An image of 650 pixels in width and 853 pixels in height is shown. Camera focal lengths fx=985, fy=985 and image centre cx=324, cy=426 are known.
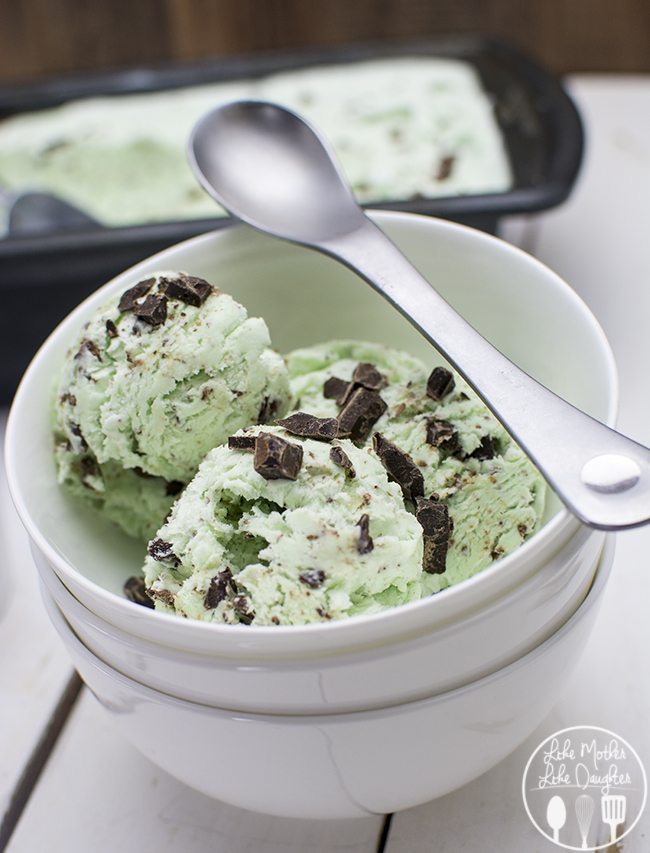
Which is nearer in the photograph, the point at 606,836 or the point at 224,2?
the point at 606,836

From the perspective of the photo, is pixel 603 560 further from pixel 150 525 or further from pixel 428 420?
pixel 150 525

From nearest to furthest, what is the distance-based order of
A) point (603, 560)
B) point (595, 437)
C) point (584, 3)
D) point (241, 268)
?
point (595, 437) → point (603, 560) → point (241, 268) → point (584, 3)

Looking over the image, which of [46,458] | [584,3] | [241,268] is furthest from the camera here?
[584,3]

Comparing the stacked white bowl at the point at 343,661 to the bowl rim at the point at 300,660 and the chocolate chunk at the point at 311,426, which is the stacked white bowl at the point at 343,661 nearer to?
the bowl rim at the point at 300,660

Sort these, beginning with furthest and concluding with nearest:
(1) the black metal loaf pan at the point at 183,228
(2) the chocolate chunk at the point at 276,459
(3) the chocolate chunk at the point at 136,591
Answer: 1. (1) the black metal loaf pan at the point at 183,228
2. (3) the chocolate chunk at the point at 136,591
3. (2) the chocolate chunk at the point at 276,459

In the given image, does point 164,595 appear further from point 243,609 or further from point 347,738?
point 347,738

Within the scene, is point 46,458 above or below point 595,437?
below

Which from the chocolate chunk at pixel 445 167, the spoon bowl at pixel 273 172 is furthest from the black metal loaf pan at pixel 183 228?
the spoon bowl at pixel 273 172

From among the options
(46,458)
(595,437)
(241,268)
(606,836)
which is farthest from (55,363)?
(606,836)
